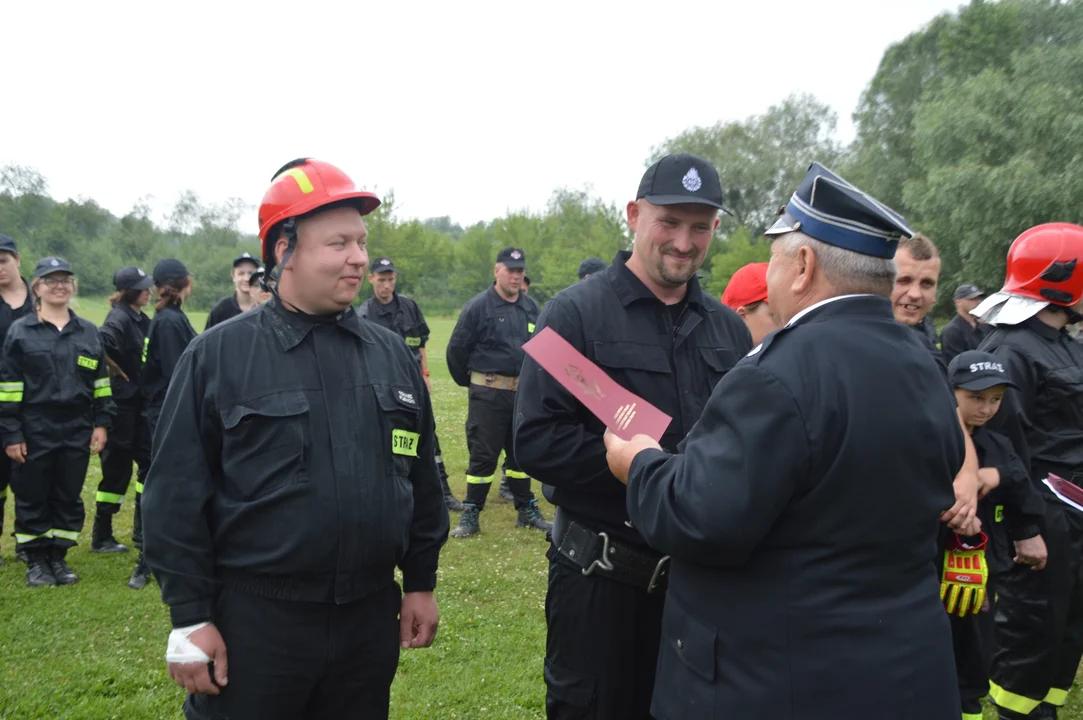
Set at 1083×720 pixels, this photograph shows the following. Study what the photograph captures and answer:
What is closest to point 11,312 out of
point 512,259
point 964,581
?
point 512,259

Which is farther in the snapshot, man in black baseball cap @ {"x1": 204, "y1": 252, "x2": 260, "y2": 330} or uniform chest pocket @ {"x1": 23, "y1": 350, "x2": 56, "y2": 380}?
man in black baseball cap @ {"x1": 204, "y1": 252, "x2": 260, "y2": 330}

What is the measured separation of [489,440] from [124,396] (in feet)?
11.1

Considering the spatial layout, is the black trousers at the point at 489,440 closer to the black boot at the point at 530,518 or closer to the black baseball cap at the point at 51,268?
the black boot at the point at 530,518

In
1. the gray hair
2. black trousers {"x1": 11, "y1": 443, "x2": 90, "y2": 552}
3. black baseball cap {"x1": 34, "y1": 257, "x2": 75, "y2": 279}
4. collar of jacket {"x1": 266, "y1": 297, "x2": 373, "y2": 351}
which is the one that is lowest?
black trousers {"x1": 11, "y1": 443, "x2": 90, "y2": 552}

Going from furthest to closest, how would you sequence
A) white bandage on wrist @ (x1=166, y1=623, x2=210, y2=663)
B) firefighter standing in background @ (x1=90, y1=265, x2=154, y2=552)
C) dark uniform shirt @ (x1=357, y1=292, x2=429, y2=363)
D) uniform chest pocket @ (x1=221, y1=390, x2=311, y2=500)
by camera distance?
dark uniform shirt @ (x1=357, y1=292, x2=429, y2=363) → firefighter standing in background @ (x1=90, y1=265, x2=154, y2=552) → uniform chest pocket @ (x1=221, y1=390, x2=311, y2=500) → white bandage on wrist @ (x1=166, y1=623, x2=210, y2=663)

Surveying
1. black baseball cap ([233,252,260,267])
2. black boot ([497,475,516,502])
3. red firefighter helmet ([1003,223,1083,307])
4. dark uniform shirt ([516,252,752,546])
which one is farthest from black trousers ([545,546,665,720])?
black boot ([497,475,516,502])

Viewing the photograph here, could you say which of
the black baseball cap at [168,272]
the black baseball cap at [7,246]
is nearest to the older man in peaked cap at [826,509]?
the black baseball cap at [168,272]

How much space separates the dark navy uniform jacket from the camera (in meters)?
1.93

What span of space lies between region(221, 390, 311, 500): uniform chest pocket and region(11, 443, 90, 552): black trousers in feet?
16.4

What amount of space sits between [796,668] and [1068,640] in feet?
10.0

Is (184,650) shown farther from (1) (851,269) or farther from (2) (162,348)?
(2) (162,348)

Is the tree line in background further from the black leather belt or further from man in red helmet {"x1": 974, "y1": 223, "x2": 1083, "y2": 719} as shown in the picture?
the black leather belt

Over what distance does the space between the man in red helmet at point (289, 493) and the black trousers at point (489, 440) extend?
539cm

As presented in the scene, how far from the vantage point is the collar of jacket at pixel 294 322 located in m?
2.62
